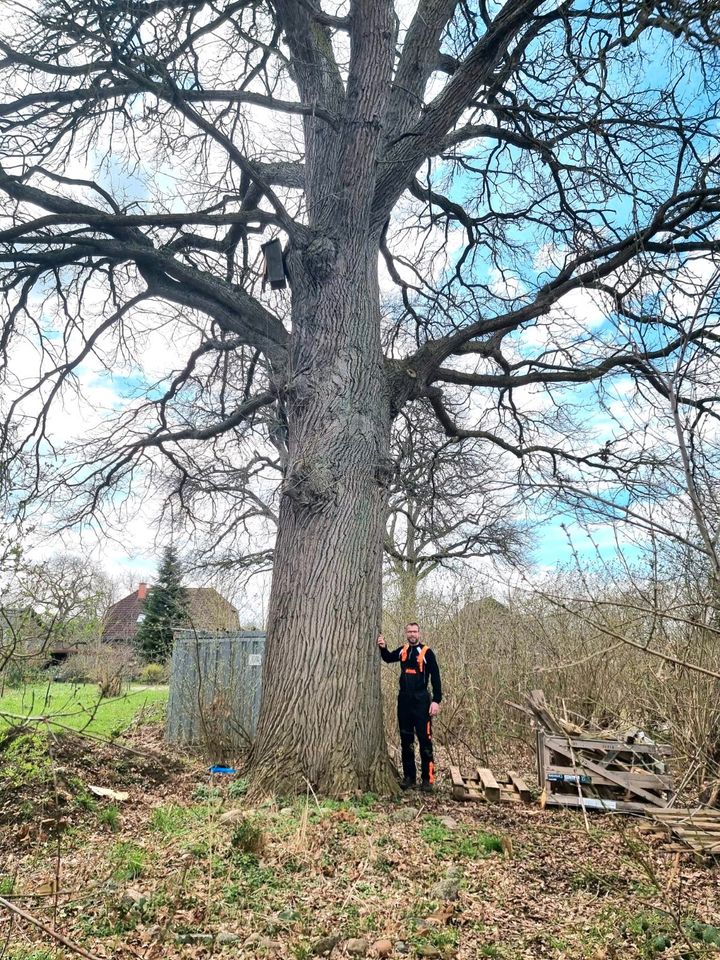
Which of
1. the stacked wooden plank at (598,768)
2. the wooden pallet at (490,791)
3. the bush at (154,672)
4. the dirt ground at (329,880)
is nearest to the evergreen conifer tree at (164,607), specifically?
the bush at (154,672)

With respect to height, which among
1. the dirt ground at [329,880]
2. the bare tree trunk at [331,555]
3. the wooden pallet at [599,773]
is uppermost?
the bare tree trunk at [331,555]

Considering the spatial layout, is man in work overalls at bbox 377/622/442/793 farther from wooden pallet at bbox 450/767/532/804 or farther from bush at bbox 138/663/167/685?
bush at bbox 138/663/167/685

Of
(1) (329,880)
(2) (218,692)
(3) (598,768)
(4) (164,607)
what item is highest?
(4) (164,607)

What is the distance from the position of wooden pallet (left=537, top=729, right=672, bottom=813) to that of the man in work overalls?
1.15 m

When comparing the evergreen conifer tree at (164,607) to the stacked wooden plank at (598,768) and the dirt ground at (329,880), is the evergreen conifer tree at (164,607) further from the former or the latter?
the stacked wooden plank at (598,768)

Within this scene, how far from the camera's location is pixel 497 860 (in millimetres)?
4793

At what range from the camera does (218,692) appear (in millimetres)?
9172

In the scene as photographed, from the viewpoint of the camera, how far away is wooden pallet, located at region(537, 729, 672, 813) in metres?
6.18

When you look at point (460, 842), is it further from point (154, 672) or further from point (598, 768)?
point (154, 672)

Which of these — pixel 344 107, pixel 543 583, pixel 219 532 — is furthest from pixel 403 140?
pixel 219 532

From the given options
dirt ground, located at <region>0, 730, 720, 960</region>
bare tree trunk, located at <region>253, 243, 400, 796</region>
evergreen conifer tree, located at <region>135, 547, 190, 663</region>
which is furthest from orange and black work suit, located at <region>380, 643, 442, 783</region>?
evergreen conifer tree, located at <region>135, 547, 190, 663</region>

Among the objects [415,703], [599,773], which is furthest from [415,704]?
[599,773]

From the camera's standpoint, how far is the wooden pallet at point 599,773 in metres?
6.18

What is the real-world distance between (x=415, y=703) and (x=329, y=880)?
3191 millimetres
